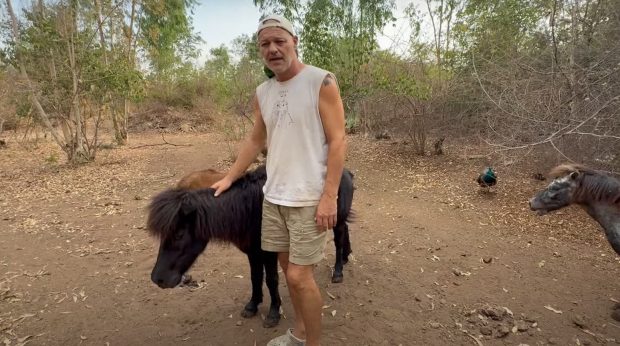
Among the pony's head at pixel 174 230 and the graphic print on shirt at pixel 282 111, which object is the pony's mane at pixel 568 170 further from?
the pony's head at pixel 174 230

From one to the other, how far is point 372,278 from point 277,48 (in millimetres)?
2466

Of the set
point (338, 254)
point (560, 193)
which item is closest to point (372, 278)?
point (338, 254)

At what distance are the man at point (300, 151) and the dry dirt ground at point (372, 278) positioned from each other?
38.2 inches

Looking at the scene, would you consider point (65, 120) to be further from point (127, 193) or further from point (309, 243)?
point (309, 243)

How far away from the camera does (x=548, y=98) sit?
4.72 metres

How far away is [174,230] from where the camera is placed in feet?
6.82

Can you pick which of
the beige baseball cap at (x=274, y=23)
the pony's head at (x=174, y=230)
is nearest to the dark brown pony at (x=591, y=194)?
the beige baseball cap at (x=274, y=23)

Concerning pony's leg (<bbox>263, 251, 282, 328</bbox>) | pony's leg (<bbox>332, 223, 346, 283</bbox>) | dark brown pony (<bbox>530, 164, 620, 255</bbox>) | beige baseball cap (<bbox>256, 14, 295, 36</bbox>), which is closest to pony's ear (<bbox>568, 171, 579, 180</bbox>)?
dark brown pony (<bbox>530, 164, 620, 255</bbox>)

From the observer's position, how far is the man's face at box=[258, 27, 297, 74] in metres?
1.66

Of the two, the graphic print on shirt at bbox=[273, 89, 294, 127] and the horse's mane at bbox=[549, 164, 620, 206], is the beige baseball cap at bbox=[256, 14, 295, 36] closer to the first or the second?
the graphic print on shirt at bbox=[273, 89, 294, 127]

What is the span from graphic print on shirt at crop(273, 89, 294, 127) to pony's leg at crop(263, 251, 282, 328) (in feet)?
3.76

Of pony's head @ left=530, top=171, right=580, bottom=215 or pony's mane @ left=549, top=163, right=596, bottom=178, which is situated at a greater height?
pony's mane @ left=549, top=163, right=596, bottom=178

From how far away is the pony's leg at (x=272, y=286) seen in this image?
2.53 metres

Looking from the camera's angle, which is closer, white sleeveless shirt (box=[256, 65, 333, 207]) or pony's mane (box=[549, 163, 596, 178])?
white sleeveless shirt (box=[256, 65, 333, 207])
